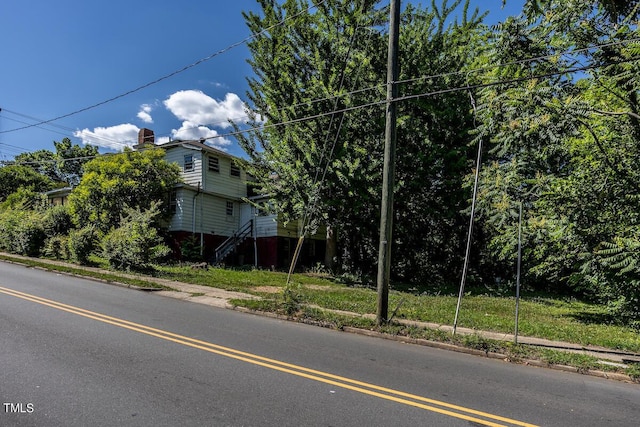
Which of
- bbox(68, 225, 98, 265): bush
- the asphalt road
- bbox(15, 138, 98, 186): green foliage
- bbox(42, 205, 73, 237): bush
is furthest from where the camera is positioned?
bbox(15, 138, 98, 186): green foliage

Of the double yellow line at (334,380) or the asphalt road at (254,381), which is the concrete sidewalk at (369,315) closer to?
the asphalt road at (254,381)

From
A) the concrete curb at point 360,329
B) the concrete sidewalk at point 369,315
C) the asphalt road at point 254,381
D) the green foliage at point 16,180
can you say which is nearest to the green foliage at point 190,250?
the concrete sidewalk at point 369,315

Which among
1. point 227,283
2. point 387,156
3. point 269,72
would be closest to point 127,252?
point 227,283

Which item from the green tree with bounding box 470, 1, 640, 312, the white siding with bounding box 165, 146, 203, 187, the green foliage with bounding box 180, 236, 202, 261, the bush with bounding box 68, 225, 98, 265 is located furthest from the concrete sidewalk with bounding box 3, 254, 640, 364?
the white siding with bounding box 165, 146, 203, 187

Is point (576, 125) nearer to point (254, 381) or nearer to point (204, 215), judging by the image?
point (254, 381)

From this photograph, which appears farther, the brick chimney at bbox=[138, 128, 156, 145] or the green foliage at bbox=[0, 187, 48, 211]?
the green foliage at bbox=[0, 187, 48, 211]

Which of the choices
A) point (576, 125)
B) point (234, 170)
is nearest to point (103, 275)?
point (234, 170)

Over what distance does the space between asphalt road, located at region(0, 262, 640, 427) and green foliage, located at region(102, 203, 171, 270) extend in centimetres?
775

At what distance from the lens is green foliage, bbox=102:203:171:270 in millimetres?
15969

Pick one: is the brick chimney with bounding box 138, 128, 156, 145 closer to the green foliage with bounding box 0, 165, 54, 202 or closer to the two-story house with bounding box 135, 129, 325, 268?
the two-story house with bounding box 135, 129, 325, 268

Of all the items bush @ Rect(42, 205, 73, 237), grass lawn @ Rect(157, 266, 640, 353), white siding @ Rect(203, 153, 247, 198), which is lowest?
Answer: grass lawn @ Rect(157, 266, 640, 353)

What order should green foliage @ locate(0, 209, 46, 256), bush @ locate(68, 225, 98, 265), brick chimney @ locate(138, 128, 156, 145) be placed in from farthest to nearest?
1. brick chimney @ locate(138, 128, 156, 145)
2. green foliage @ locate(0, 209, 46, 256)
3. bush @ locate(68, 225, 98, 265)

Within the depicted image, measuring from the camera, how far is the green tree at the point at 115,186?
2220 centimetres

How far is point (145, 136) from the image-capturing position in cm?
2922
